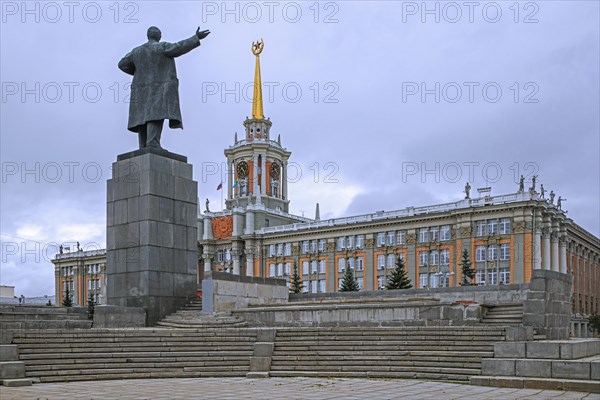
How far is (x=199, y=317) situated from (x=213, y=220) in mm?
71954

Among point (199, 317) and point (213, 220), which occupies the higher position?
point (213, 220)

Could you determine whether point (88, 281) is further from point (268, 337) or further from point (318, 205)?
point (268, 337)

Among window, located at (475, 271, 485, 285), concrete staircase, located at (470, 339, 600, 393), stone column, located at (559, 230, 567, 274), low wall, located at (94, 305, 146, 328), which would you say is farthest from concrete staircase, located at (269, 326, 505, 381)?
stone column, located at (559, 230, 567, 274)

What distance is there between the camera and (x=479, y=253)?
68.6 m

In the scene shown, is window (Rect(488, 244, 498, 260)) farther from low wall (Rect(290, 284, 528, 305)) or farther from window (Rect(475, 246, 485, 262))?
low wall (Rect(290, 284, 528, 305))

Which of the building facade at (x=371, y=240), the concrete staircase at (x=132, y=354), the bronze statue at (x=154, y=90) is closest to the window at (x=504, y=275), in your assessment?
the building facade at (x=371, y=240)

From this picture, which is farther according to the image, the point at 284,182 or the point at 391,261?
the point at 284,182

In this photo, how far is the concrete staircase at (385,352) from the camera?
1409cm

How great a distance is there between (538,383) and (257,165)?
8315 cm

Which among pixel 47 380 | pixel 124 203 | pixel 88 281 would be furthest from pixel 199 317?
pixel 88 281

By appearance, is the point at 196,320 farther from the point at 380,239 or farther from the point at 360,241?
the point at 360,241

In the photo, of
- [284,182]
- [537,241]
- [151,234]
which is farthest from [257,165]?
[151,234]

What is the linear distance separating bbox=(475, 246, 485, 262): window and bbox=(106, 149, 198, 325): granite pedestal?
167ft

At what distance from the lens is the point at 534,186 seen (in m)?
66.3
